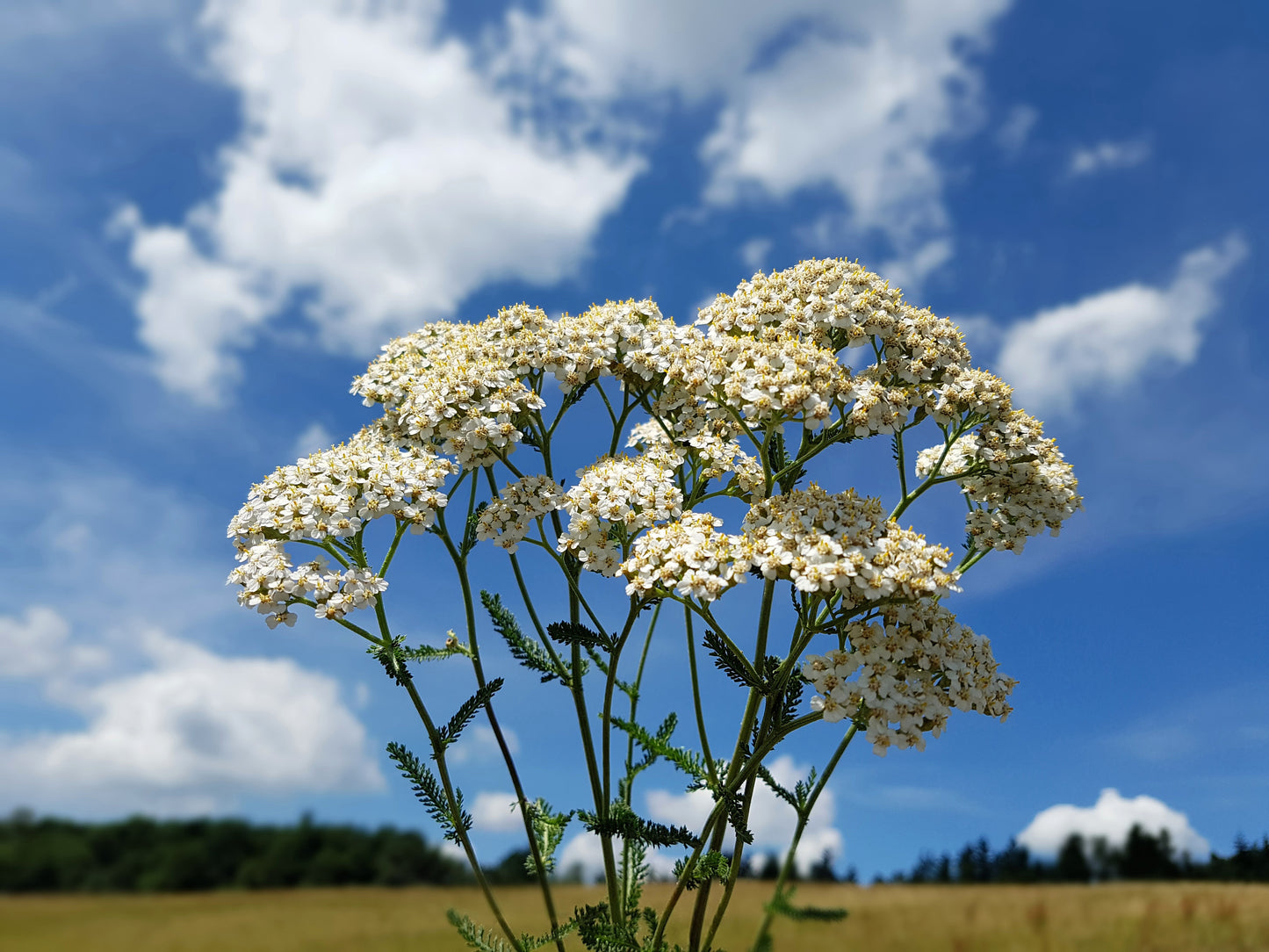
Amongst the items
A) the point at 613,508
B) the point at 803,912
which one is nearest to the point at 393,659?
the point at 613,508

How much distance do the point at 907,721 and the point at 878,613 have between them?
2.07 feet

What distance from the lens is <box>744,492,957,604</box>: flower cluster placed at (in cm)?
421

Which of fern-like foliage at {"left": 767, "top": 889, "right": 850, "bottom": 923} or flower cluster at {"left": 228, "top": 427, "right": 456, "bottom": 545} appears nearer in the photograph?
fern-like foliage at {"left": 767, "top": 889, "right": 850, "bottom": 923}

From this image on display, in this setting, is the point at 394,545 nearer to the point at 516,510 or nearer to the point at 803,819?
the point at 516,510

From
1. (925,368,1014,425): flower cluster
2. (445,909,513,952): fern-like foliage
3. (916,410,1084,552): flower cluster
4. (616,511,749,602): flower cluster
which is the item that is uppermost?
(925,368,1014,425): flower cluster

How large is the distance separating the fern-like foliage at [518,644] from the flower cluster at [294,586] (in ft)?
3.36

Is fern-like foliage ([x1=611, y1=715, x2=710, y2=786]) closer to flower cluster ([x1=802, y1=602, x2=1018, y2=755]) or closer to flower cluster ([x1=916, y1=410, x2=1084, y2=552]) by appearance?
flower cluster ([x1=802, y1=602, x2=1018, y2=755])

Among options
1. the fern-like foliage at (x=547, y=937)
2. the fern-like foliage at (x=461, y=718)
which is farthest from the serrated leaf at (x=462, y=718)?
the fern-like foliage at (x=547, y=937)

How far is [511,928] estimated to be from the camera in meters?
5.63

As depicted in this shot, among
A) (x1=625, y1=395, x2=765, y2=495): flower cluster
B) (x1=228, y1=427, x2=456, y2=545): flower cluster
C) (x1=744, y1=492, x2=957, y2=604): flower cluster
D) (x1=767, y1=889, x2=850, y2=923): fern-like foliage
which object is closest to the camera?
(x1=767, y1=889, x2=850, y2=923): fern-like foliage

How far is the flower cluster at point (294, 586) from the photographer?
194 inches

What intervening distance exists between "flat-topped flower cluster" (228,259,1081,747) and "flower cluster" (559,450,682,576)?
0.01m

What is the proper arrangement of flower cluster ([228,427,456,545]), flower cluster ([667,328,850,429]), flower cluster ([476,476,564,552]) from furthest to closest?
1. flower cluster ([476,476,564,552])
2. flower cluster ([228,427,456,545])
3. flower cluster ([667,328,850,429])

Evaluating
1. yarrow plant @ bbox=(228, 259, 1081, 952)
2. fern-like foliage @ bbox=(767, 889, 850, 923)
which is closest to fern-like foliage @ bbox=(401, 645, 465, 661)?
yarrow plant @ bbox=(228, 259, 1081, 952)
